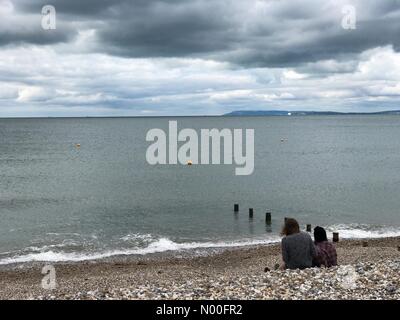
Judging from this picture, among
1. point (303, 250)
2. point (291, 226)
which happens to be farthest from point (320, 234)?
point (291, 226)

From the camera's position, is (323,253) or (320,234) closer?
(320,234)

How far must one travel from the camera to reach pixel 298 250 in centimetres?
1234

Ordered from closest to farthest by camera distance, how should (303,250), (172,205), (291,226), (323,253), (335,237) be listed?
(291,226), (303,250), (323,253), (335,237), (172,205)

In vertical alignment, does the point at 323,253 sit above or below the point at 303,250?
below

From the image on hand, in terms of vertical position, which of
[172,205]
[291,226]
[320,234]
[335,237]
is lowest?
[335,237]

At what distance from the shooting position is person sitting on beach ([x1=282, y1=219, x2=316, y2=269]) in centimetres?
1207

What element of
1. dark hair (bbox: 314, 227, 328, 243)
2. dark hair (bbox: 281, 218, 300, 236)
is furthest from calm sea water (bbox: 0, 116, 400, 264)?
dark hair (bbox: 281, 218, 300, 236)

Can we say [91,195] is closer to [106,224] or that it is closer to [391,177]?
[106,224]

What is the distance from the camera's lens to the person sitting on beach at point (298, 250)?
12070 mm

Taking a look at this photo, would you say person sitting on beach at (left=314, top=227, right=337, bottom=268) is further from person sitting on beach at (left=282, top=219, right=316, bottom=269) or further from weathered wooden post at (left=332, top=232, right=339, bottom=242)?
weathered wooden post at (left=332, top=232, right=339, bottom=242)

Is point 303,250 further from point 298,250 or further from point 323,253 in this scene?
point 323,253

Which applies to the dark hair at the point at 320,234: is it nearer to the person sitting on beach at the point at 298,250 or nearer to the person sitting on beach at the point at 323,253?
the person sitting on beach at the point at 323,253

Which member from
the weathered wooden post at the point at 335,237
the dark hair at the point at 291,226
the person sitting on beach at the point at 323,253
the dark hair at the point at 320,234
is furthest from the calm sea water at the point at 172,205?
the dark hair at the point at 291,226
